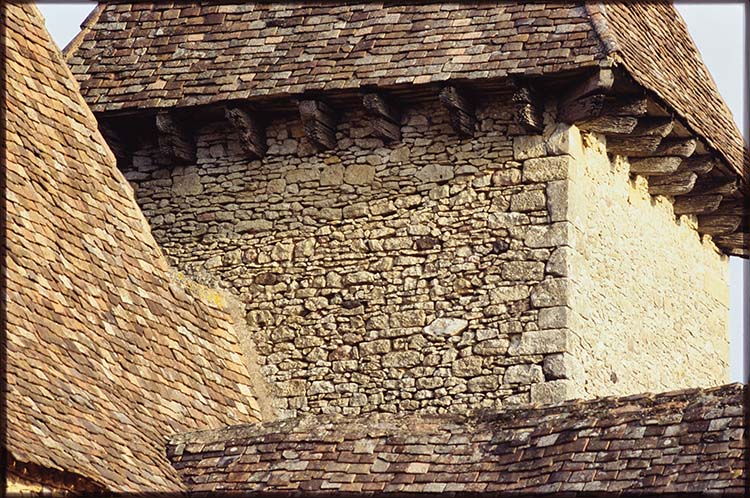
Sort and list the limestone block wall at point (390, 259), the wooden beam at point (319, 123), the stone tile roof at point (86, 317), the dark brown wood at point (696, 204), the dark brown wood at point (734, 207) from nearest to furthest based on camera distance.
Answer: the stone tile roof at point (86, 317) < the limestone block wall at point (390, 259) < the wooden beam at point (319, 123) < the dark brown wood at point (696, 204) < the dark brown wood at point (734, 207)

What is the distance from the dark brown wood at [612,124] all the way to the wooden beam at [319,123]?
195 centimetres

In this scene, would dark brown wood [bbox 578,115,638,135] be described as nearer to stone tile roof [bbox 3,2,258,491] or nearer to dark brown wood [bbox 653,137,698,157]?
dark brown wood [bbox 653,137,698,157]

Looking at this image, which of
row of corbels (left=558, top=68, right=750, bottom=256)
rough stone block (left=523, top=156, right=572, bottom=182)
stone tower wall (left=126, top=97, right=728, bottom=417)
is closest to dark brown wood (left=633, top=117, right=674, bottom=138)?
row of corbels (left=558, top=68, right=750, bottom=256)

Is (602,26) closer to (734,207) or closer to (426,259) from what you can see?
(426,259)

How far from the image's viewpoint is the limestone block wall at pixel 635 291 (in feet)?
48.5

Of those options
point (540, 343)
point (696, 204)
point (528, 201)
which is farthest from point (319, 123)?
point (696, 204)

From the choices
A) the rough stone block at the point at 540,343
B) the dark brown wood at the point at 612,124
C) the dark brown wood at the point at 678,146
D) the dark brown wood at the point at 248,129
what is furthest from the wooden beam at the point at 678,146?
the dark brown wood at the point at 248,129

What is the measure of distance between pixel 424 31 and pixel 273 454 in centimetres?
403

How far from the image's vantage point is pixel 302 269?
1534 cm

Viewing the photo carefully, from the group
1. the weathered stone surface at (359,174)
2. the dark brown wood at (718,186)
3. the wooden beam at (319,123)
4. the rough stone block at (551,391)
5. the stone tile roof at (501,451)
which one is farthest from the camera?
the dark brown wood at (718,186)

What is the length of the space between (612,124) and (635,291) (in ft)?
5.03

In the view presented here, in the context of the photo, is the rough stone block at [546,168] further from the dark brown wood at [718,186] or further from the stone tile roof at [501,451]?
the stone tile roof at [501,451]

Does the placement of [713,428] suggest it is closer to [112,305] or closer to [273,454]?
[273,454]

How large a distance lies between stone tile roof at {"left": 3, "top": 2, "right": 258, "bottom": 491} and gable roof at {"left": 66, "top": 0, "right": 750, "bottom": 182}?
1401 mm
